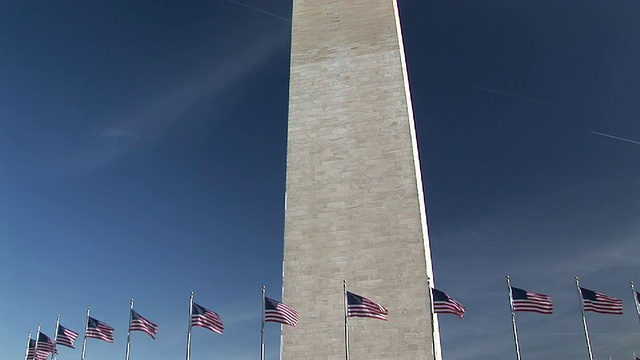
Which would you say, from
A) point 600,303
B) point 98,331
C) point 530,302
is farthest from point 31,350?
point 600,303

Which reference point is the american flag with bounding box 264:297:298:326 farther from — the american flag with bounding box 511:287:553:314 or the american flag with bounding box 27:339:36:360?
the american flag with bounding box 27:339:36:360

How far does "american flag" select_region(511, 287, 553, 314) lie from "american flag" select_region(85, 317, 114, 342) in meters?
16.4

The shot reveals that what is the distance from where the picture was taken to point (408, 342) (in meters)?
28.4

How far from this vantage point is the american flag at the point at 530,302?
23938 mm

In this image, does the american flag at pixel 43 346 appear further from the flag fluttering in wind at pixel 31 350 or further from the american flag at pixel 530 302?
the american flag at pixel 530 302

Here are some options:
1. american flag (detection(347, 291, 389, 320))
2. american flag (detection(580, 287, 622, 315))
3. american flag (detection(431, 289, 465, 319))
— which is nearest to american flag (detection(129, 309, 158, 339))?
american flag (detection(347, 291, 389, 320))

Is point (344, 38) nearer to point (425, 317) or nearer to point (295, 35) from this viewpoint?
point (295, 35)

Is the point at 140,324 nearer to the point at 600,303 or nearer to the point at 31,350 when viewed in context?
the point at 31,350

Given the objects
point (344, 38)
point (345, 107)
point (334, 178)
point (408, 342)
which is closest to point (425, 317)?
point (408, 342)

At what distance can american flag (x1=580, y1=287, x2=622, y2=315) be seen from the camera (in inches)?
936

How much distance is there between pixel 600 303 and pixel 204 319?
1480 cm

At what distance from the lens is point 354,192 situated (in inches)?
1260

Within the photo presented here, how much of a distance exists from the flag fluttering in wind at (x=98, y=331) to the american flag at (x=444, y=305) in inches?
532

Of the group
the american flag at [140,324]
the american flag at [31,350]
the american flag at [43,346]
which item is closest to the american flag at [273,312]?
the american flag at [140,324]
